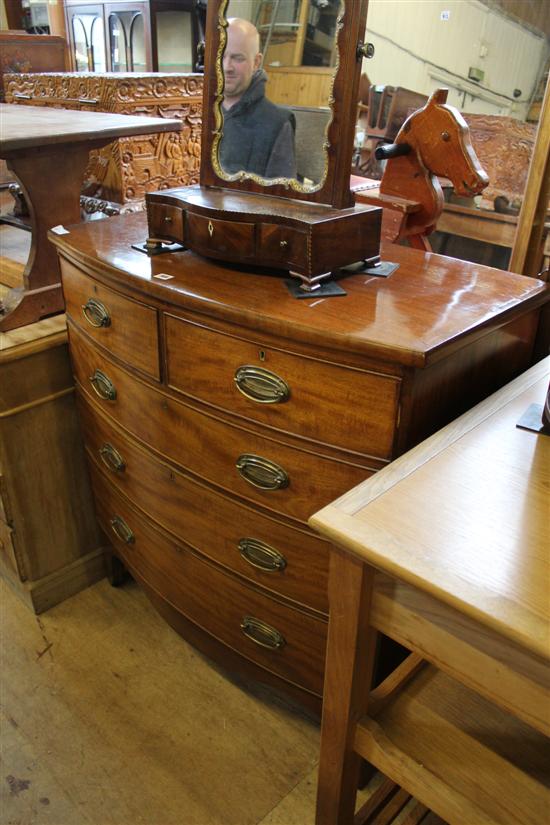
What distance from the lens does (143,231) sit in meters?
1.50

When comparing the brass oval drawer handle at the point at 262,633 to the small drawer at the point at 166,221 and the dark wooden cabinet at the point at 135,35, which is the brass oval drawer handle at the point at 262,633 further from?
the dark wooden cabinet at the point at 135,35

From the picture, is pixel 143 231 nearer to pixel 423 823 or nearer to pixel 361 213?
pixel 361 213

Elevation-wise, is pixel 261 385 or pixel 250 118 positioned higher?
pixel 250 118

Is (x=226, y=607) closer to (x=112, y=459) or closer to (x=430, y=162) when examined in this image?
(x=112, y=459)

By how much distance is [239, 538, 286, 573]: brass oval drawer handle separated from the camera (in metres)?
1.22

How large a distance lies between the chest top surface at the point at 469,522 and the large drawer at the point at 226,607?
1.58 feet

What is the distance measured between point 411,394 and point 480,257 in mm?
741

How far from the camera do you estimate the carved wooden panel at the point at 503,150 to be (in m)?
1.33

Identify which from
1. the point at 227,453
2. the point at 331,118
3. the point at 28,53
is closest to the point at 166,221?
the point at 331,118

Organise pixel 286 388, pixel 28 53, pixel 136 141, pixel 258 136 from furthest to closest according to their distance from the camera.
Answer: pixel 28 53, pixel 136 141, pixel 258 136, pixel 286 388

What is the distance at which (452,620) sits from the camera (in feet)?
2.49

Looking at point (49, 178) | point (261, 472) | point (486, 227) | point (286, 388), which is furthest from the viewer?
point (49, 178)

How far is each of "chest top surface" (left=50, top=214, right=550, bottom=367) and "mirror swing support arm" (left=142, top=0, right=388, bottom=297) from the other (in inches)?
1.8

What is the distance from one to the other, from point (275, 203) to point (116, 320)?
1.30ft
